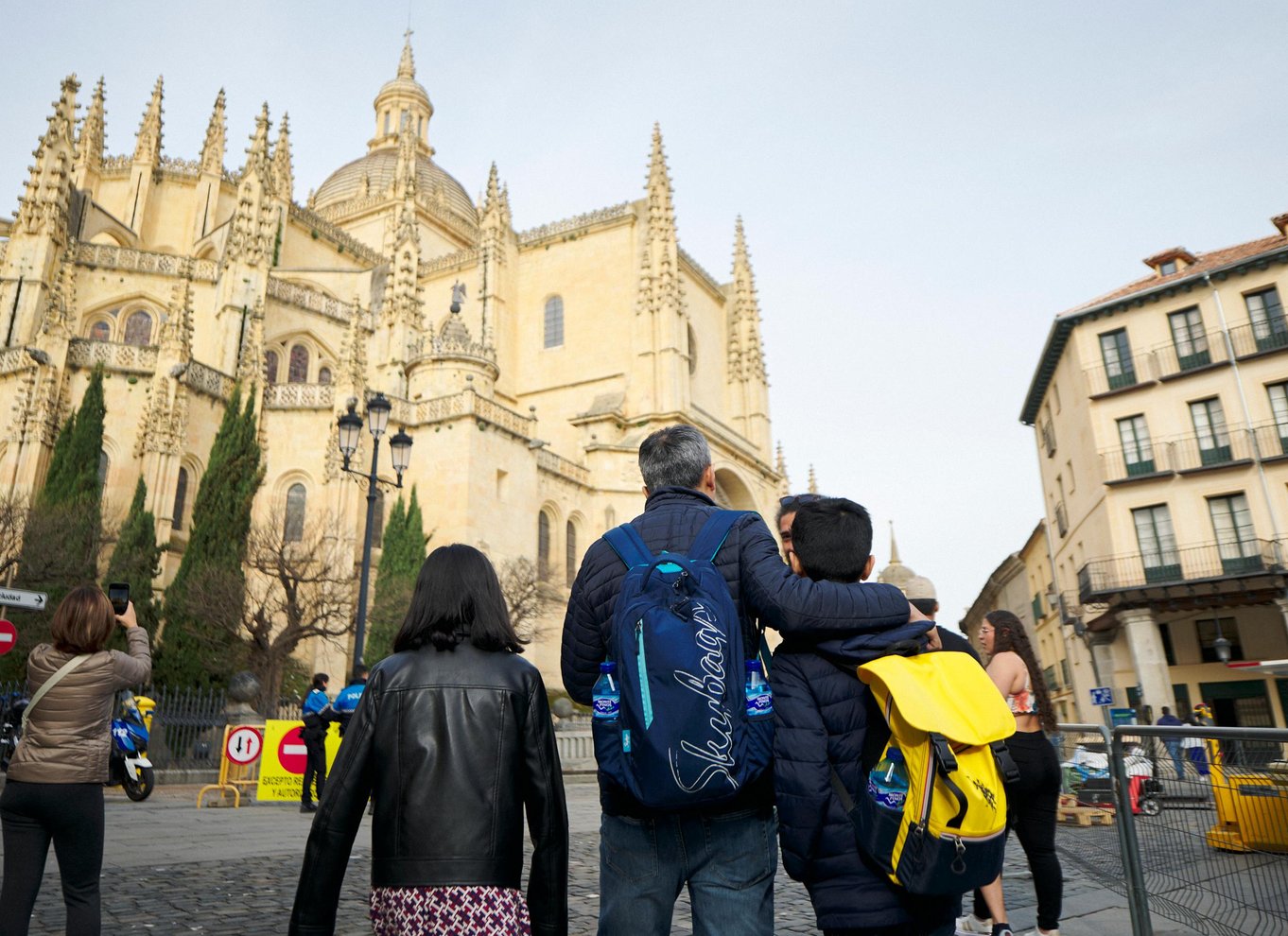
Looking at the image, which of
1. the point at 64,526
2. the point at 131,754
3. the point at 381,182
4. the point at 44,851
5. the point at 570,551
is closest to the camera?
the point at 44,851

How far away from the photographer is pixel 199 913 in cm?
488

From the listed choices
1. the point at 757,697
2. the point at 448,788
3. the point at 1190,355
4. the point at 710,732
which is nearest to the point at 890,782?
the point at 757,697

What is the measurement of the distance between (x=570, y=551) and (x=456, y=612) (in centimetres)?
2917

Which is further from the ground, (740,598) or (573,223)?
(573,223)

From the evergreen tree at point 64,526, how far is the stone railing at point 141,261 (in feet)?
24.0

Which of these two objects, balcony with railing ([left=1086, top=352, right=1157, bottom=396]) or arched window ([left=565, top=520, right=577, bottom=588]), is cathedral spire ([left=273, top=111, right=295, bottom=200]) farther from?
balcony with railing ([left=1086, top=352, right=1157, bottom=396])

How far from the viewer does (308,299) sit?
104 ft

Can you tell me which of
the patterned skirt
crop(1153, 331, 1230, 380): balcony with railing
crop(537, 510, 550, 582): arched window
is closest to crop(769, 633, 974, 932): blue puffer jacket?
the patterned skirt

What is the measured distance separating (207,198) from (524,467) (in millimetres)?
19107

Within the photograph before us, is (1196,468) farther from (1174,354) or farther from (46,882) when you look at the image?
(46,882)

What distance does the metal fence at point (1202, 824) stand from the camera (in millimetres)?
3449

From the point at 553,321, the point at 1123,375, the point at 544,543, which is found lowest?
the point at 544,543

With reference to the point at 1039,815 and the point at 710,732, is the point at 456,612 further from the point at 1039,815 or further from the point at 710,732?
the point at 1039,815

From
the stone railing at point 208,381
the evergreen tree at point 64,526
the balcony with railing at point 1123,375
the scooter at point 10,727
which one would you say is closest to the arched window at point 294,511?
the stone railing at point 208,381
